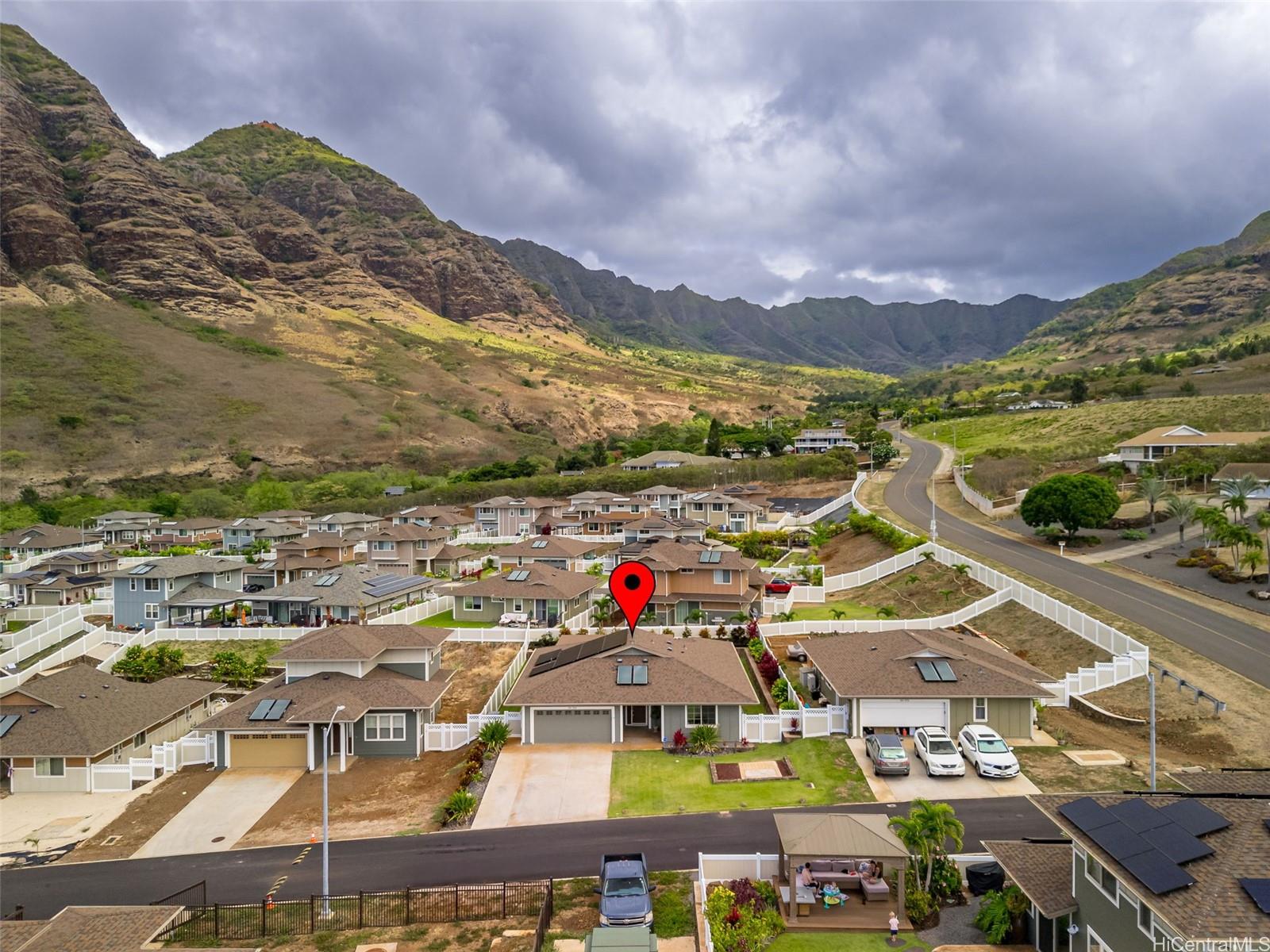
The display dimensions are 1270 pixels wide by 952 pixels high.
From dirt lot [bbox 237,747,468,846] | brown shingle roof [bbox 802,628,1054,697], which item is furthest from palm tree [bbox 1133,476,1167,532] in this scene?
dirt lot [bbox 237,747,468,846]

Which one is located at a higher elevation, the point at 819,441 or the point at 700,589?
the point at 819,441

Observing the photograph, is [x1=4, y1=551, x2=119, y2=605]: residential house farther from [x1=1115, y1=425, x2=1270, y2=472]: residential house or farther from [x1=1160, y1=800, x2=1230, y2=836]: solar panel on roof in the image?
[x1=1115, y1=425, x2=1270, y2=472]: residential house

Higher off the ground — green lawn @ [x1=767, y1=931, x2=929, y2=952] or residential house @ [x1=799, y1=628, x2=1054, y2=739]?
residential house @ [x1=799, y1=628, x2=1054, y2=739]

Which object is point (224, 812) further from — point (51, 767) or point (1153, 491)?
point (1153, 491)

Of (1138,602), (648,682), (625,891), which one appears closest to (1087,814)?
(625,891)

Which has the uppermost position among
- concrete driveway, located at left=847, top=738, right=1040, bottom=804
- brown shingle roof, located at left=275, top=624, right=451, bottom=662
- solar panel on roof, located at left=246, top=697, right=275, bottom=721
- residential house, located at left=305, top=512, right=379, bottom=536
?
residential house, located at left=305, top=512, right=379, bottom=536

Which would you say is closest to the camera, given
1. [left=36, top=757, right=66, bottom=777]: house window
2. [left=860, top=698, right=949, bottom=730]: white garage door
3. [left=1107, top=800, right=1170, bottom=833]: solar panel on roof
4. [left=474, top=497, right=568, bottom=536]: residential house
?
[left=1107, top=800, right=1170, bottom=833]: solar panel on roof
